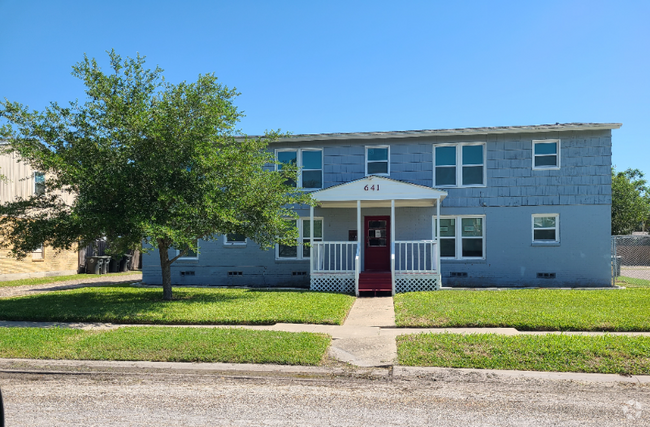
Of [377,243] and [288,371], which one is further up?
[377,243]

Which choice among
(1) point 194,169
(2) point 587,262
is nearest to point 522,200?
(2) point 587,262

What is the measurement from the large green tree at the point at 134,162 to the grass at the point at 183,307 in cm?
148

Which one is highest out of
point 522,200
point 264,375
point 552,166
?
point 552,166

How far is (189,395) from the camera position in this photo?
226 inches

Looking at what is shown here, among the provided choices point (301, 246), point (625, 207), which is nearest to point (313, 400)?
point (301, 246)

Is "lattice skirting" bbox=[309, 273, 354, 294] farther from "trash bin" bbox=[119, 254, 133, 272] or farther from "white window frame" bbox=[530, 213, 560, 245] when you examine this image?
"trash bin" bbox=[119, 254, 133, 272]

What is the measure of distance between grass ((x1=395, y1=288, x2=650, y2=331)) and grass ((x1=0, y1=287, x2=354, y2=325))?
1.82 meters

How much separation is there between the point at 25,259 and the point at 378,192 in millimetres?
16303

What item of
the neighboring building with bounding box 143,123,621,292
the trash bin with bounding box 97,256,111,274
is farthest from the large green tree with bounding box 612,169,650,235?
the trash bin with bounding box 97,256,111,274

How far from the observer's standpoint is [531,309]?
35.7 ft

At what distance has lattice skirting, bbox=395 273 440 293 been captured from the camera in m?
15.2

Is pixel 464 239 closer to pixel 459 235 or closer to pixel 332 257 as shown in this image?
pixel 459 235

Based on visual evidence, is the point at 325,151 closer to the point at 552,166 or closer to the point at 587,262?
the point at 552,166

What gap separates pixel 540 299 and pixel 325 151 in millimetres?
8457
